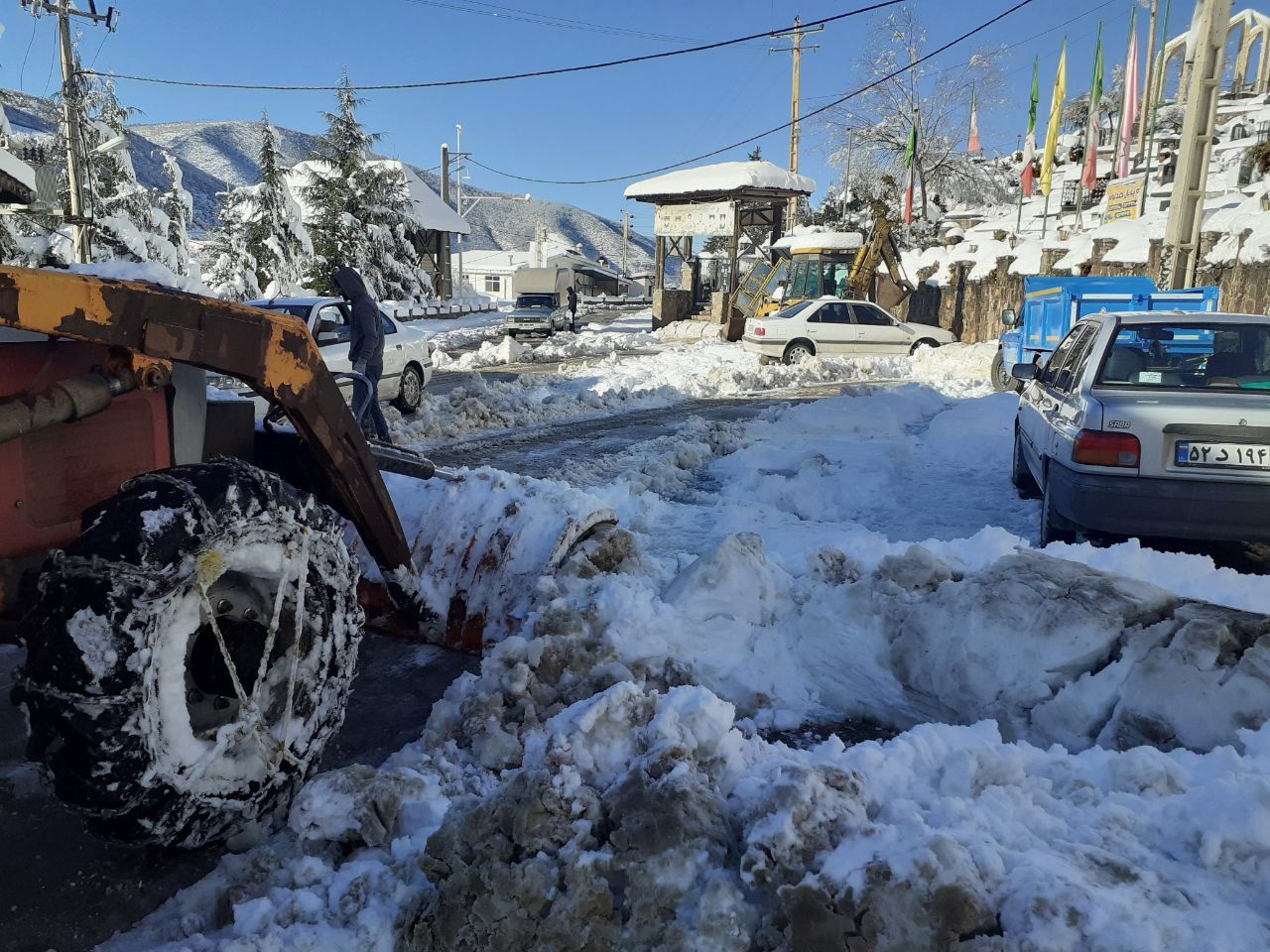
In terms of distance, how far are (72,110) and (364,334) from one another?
17119 mm

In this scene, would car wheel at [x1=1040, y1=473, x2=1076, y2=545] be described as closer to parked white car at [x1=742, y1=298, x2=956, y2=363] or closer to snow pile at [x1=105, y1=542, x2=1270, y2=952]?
snow pile at [x1=105, y1=542, x2=1270, y2=952]

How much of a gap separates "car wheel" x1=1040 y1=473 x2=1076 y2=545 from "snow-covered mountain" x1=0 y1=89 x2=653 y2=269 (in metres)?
118

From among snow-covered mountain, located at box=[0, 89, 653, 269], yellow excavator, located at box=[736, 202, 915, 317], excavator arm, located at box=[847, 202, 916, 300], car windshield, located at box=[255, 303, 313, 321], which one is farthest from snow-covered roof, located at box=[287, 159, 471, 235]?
snow-covered mountain, located at box=[0, 89, 653, 269]

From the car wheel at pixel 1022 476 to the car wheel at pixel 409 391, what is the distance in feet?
26.5

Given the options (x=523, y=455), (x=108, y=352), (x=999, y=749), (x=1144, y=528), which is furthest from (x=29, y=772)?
(x=523, y=455)

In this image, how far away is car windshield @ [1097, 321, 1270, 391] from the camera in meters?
5.32

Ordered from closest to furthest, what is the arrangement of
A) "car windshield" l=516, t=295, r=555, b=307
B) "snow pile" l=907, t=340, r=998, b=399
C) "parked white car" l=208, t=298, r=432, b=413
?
"parked white car" l=208, t=298, r=432, b=413
"snow pile" l=907, t=340, r=998, b=399
"car windshield" l=516, t=295, r=555, b=307

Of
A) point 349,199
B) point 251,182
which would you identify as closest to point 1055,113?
point 349,199

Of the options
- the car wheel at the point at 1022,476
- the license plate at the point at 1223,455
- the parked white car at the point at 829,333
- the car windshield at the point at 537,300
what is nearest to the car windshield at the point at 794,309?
the parked white car at the point at 829,333

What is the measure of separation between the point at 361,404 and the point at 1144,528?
7.06 m

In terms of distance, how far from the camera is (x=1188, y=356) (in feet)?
18.2

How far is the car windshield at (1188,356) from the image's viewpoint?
17.4 ft

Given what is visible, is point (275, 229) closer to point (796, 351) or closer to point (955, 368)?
point (796, 351)

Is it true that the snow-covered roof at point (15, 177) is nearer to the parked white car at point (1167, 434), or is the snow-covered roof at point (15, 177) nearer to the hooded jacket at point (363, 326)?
the hooded jacket at point (363, 326)
